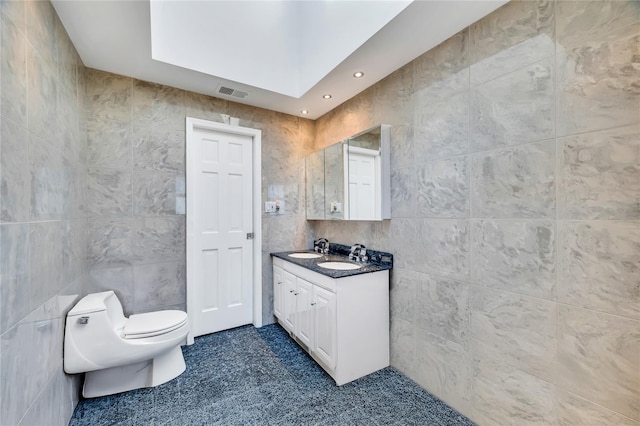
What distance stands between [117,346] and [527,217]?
2656 mm

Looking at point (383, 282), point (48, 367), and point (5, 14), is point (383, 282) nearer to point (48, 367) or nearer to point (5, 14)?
point (48, 367)

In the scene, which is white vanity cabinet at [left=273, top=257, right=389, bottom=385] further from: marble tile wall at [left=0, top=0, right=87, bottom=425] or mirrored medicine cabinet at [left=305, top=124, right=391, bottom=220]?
marble tile wall at [left=0, top=0, right=87, bottom=425]

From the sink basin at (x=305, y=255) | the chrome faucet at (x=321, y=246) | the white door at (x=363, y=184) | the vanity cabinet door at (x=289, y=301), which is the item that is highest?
the white door at (x=363, y=184)

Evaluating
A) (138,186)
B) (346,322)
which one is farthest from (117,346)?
(346,322)

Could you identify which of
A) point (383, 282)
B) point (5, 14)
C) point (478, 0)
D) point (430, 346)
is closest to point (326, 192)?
point (383, 282)

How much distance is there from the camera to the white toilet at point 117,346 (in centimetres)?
171

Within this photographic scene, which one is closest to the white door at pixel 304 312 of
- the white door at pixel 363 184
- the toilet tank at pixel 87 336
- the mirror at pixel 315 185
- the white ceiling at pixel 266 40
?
the white door at pixel 363 184

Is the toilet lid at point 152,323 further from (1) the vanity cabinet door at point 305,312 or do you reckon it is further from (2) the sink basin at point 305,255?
(2) the sink basin at point 305,255

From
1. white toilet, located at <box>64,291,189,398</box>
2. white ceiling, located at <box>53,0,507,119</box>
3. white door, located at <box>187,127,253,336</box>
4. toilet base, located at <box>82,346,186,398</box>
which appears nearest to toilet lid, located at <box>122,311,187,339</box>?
white toilet, located at <box>64,291,189,398</box>

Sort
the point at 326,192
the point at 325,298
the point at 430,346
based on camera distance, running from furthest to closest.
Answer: the point at 326,192
the point at 325,298
the point at 430,346

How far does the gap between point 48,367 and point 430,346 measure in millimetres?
2274

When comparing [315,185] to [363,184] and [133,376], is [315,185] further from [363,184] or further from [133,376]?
[133,376]

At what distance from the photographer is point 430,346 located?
1.90 meters

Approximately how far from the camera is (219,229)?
2.87 metres
